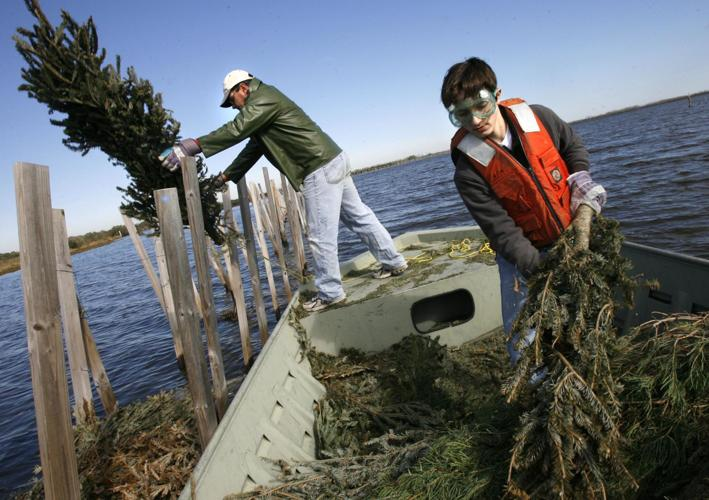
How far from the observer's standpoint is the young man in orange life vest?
8.02 ft

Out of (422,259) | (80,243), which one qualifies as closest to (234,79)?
(422,259)

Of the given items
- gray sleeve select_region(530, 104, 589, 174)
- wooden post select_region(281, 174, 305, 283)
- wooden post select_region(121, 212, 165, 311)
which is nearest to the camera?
gray sleeve select_region(530, 104, 589, 174)

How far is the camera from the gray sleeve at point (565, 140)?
2.67 metres

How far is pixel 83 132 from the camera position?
158 inches

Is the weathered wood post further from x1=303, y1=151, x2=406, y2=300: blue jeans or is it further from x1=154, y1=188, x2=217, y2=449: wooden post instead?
x1=303, y1=151, x2=406, y2=300: blue jeans

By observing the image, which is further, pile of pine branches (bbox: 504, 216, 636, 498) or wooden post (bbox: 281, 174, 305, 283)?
wooden post (bbox: 281, 174, 305, 283)

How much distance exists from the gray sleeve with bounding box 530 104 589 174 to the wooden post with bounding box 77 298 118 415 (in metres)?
5.03


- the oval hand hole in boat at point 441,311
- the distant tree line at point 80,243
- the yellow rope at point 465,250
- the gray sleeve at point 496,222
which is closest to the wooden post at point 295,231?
the yellow rope at point 465,250

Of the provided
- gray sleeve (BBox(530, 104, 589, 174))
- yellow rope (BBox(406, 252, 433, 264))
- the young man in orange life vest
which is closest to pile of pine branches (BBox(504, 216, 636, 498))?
the young man in orange life vest

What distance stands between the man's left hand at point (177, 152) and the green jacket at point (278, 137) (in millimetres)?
326

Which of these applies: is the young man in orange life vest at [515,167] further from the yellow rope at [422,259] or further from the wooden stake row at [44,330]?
the yellow rope at [422,259]

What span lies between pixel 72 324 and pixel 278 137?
2896 millimetres

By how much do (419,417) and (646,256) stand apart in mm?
3053

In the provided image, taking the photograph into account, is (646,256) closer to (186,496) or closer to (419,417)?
(419,417)
